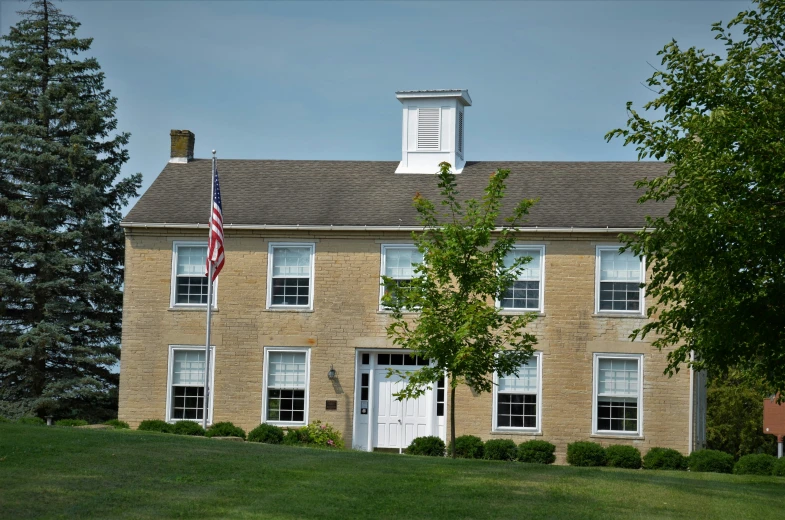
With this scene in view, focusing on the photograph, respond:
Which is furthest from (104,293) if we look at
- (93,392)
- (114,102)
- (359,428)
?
(359,428)

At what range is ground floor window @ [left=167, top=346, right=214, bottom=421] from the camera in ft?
85.6

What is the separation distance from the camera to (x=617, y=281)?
82.6 ft

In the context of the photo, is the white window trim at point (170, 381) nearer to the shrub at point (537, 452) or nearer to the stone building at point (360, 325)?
the stone building at point (360, 325)

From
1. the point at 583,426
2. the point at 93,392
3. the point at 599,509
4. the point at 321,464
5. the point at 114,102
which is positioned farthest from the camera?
the point at 114,102

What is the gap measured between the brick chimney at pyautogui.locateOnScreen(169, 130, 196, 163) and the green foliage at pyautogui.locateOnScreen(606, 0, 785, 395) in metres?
16.1

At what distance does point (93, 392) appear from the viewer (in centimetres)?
3152

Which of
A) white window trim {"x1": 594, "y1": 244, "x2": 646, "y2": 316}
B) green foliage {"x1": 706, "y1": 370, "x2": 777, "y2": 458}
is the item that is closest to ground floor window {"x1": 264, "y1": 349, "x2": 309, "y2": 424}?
white window trim {"x1": 594, "y1": 244, "x2": 646, "y2": 316}

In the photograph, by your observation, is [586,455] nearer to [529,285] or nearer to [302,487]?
[529,285]

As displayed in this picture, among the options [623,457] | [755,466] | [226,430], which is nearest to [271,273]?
[226,430]

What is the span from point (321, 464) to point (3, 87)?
23043mm

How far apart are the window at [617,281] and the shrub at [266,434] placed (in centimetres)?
853

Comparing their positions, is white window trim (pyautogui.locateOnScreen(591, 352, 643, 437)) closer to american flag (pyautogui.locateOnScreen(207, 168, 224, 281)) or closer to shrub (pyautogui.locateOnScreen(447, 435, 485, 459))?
shrub (pyautogui.locateOnScreen(447, 435, 485, 459))

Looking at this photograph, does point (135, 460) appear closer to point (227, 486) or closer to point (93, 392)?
point (227, 486)

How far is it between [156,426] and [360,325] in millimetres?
5615
